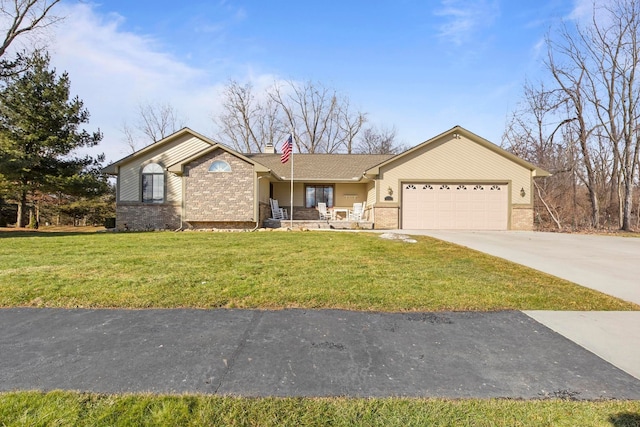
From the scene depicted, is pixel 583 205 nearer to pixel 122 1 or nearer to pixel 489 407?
pixel 489 407

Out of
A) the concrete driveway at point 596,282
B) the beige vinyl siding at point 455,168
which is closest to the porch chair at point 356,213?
the beige vinyl siding at point 455,168

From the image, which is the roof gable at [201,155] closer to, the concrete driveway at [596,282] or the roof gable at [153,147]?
the roof gable at [153,147]

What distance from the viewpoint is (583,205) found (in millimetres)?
24016

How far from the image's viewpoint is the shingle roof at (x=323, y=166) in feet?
62.7

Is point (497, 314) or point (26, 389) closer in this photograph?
point (26, 389)

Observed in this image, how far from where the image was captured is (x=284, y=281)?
17.0ft

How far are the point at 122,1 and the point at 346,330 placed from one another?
1409 centimetres

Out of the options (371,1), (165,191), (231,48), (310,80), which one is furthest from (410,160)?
(310,80)

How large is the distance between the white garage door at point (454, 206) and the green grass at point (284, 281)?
26.9 feet

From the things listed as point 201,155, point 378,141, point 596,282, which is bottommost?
point 596,282

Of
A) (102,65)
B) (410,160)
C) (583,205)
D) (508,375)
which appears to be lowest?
(508,375)

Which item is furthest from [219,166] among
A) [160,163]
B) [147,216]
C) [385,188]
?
[385,188]

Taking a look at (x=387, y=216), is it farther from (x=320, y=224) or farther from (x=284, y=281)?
(x=284, y=281)

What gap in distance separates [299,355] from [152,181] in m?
17.0
